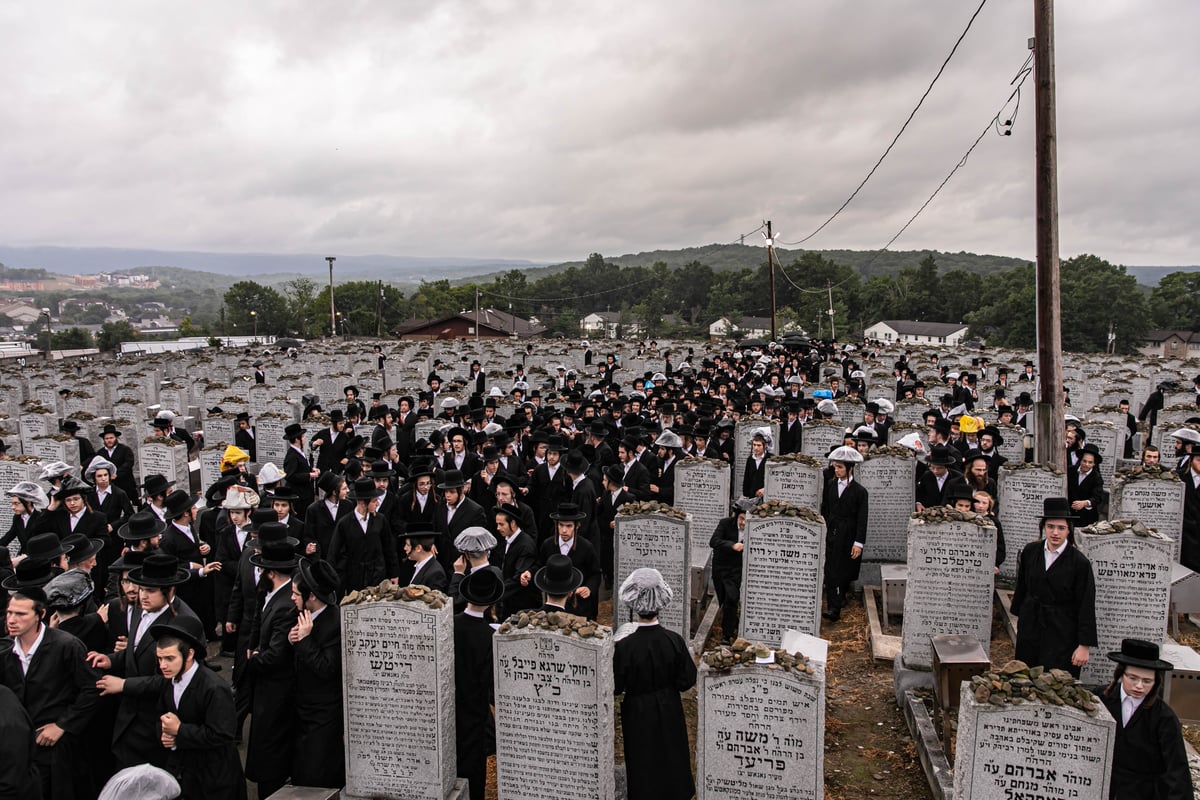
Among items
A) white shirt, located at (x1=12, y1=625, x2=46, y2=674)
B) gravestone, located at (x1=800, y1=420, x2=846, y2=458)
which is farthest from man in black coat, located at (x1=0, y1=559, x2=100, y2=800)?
gravestone, located at (x1=800, y1=420, x2=846, y2=458)

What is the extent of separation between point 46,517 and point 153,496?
1384 millimetres

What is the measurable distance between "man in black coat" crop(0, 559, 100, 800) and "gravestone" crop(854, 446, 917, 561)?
365 inches

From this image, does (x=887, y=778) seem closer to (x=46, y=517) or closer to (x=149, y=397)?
(x=46, y=517)

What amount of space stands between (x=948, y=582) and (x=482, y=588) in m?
4.72

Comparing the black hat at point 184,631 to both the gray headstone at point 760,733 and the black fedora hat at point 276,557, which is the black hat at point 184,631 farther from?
the gray headstone at point 760,733

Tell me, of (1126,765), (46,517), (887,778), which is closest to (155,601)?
(46,517)

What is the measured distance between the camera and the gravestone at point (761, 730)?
5.18m

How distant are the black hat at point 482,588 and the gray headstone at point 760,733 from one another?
5.43 ft

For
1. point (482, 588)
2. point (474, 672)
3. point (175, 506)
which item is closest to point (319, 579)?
point (482, 588)

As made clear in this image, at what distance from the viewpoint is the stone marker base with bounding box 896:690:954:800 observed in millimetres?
5930

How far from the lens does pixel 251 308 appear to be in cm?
11019

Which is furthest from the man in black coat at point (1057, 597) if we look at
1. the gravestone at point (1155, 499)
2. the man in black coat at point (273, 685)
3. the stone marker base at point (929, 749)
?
the man in black coat at point (273, 685)

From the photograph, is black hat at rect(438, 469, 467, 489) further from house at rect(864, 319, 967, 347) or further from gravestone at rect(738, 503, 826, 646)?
house at rect(864, 319, 967, 347)

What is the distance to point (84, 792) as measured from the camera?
18.3ft
